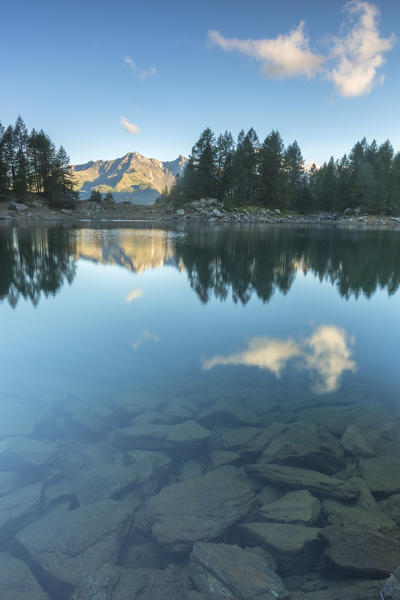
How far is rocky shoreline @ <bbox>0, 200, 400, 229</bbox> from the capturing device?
3532 inches

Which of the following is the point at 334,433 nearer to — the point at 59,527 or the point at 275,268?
the point at 59,527

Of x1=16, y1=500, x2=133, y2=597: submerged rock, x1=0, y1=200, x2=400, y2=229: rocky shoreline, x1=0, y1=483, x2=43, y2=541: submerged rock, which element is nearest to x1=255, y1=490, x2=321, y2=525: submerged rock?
x1=16, y1=500, x2=133, y2=597: submerged rock

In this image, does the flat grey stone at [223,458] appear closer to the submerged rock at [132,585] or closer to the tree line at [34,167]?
the submerged rock at [132,585]

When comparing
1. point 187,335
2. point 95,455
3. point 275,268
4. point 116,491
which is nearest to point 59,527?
point 116,491

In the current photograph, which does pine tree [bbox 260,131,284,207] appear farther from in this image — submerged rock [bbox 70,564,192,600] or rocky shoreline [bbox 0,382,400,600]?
submerged rock [bbox 70,564,192,600]

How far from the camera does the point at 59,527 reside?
4.28 meters

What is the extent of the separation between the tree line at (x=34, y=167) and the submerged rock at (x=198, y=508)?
105 m

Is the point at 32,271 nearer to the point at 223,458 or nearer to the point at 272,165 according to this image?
the point at 223,458

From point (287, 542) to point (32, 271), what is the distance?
2113 cm

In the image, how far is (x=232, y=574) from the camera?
11.7 ft

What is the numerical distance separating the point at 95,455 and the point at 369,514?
14.5ft

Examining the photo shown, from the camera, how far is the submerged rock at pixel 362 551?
143 inches

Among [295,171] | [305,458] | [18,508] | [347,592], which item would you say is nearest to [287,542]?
[347,592]

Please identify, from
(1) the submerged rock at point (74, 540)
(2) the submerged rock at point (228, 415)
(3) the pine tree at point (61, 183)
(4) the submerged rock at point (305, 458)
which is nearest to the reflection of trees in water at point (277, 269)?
(2) the submerged rock at point (228, 415)
